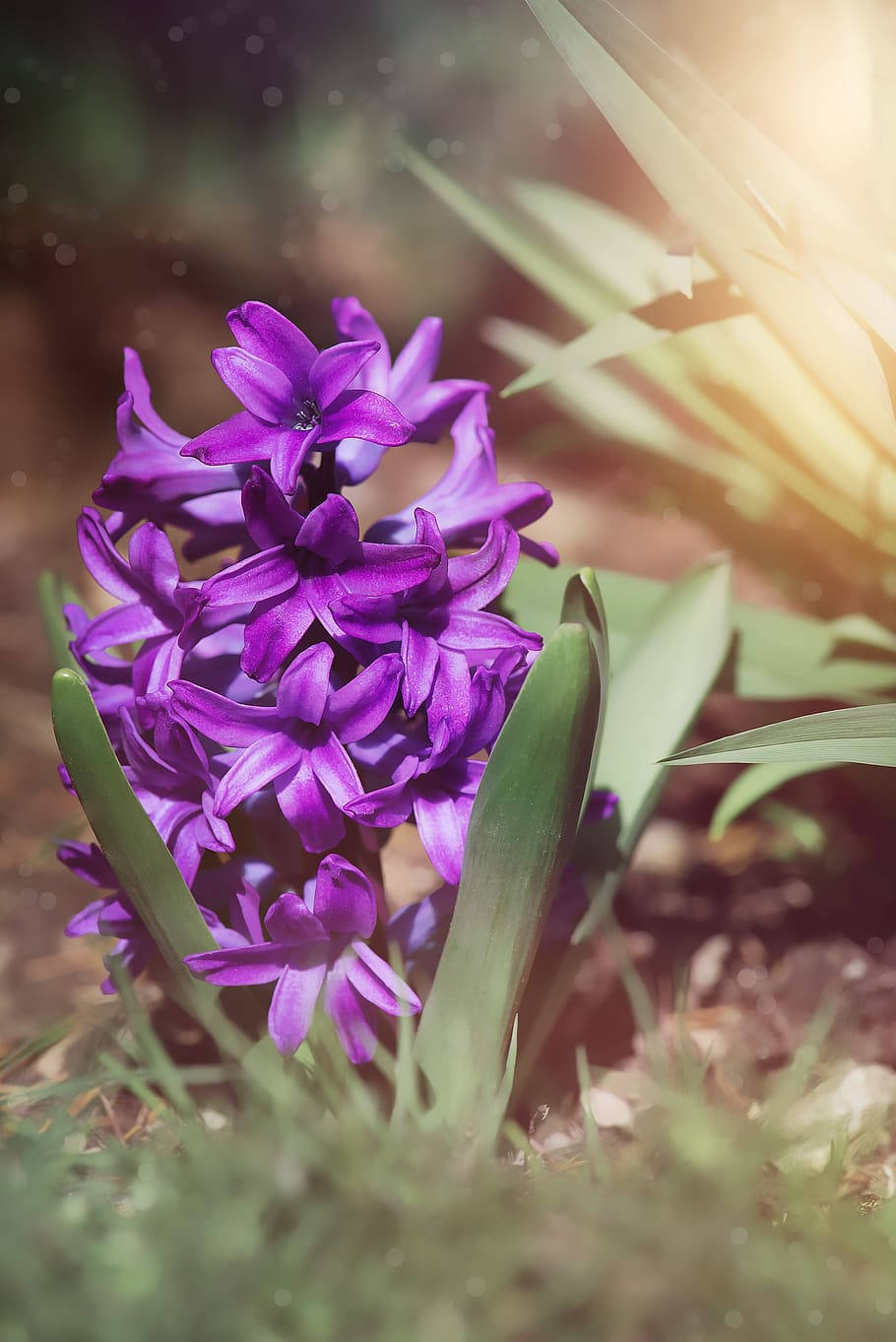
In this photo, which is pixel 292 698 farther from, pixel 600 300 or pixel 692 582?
pixel 600 300

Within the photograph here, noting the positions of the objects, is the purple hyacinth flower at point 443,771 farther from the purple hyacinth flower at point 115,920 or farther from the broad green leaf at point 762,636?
the broad green leaf at point 762,636

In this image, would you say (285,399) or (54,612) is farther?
(54,612)

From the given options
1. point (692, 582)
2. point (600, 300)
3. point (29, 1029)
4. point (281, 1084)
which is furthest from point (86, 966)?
point (600, 300)

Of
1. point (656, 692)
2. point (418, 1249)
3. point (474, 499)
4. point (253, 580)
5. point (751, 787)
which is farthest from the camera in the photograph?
point (751, 787)

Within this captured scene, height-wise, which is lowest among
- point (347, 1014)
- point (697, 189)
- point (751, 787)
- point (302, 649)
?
point (751, 787)

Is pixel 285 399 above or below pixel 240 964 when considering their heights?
above

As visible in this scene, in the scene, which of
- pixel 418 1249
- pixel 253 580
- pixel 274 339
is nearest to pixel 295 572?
pixel 253 580

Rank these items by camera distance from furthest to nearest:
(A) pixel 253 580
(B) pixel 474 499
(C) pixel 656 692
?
(C) pixel 656 692, (B) pixel 474 499, (A) pixel 253 580

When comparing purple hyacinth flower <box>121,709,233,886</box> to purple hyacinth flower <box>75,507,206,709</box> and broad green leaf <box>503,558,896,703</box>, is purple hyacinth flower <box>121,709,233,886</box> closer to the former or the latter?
purple hyacinth flower <box>75,507,206,709</box>

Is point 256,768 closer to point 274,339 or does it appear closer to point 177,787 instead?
point 177,787
